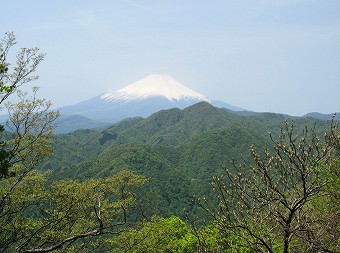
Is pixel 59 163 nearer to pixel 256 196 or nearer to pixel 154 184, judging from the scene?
pixel 154 184

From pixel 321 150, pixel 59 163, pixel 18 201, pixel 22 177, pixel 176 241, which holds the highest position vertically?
pixel 321 150

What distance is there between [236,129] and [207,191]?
6904 centimetres

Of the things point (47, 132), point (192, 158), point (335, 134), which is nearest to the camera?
point (335, 134)

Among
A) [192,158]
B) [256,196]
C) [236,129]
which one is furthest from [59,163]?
[256,196]

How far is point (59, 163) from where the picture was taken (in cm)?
18788

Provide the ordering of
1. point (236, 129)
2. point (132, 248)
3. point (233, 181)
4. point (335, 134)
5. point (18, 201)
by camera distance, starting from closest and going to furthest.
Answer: point (233, 181)
point (335, 134)
point (18, 201)
point (132, 248)
point (236, 129)

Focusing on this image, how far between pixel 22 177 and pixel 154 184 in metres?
103

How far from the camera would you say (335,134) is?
8.74 m

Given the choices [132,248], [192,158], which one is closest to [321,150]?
[132,248]

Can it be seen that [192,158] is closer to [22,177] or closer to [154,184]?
[154,184]

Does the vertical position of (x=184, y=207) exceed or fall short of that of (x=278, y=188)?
it falls short

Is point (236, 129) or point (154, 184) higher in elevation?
point (236, 129)

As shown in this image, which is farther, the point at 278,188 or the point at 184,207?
the point at 184,207

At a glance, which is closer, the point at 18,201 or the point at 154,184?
the point at 18,201
